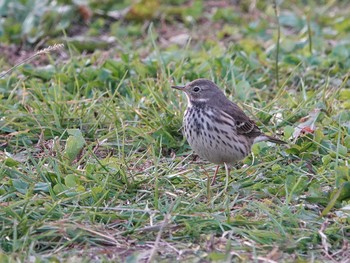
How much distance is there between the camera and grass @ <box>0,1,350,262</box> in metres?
5.05

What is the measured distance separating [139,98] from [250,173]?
1.63 metres

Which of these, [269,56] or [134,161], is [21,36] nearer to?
[269,56]

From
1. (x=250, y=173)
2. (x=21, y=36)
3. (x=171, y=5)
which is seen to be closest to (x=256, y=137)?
(x=250, y=173)

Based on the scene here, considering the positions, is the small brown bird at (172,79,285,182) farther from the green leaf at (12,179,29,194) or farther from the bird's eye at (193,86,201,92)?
the green leaf at (12,179,29,194)

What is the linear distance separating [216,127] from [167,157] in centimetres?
62

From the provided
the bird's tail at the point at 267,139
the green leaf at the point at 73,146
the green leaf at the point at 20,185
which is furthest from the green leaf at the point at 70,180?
the bird's tail at the point at 267,139

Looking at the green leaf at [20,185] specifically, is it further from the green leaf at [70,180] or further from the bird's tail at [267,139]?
the bird's tail at [267,139]

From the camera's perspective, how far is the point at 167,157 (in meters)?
6.71

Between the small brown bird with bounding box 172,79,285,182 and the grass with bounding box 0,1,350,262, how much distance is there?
156 millimetres

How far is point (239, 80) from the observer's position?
794 centimetres

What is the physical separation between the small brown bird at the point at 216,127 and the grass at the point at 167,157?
0.51ft

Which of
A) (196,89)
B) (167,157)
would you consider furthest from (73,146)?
(196,89)

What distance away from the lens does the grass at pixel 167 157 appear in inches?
199

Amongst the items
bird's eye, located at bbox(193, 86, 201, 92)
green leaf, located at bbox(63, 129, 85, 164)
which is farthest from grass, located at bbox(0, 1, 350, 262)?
bird's eye, located at bbox(193, 86, 201, 92)
